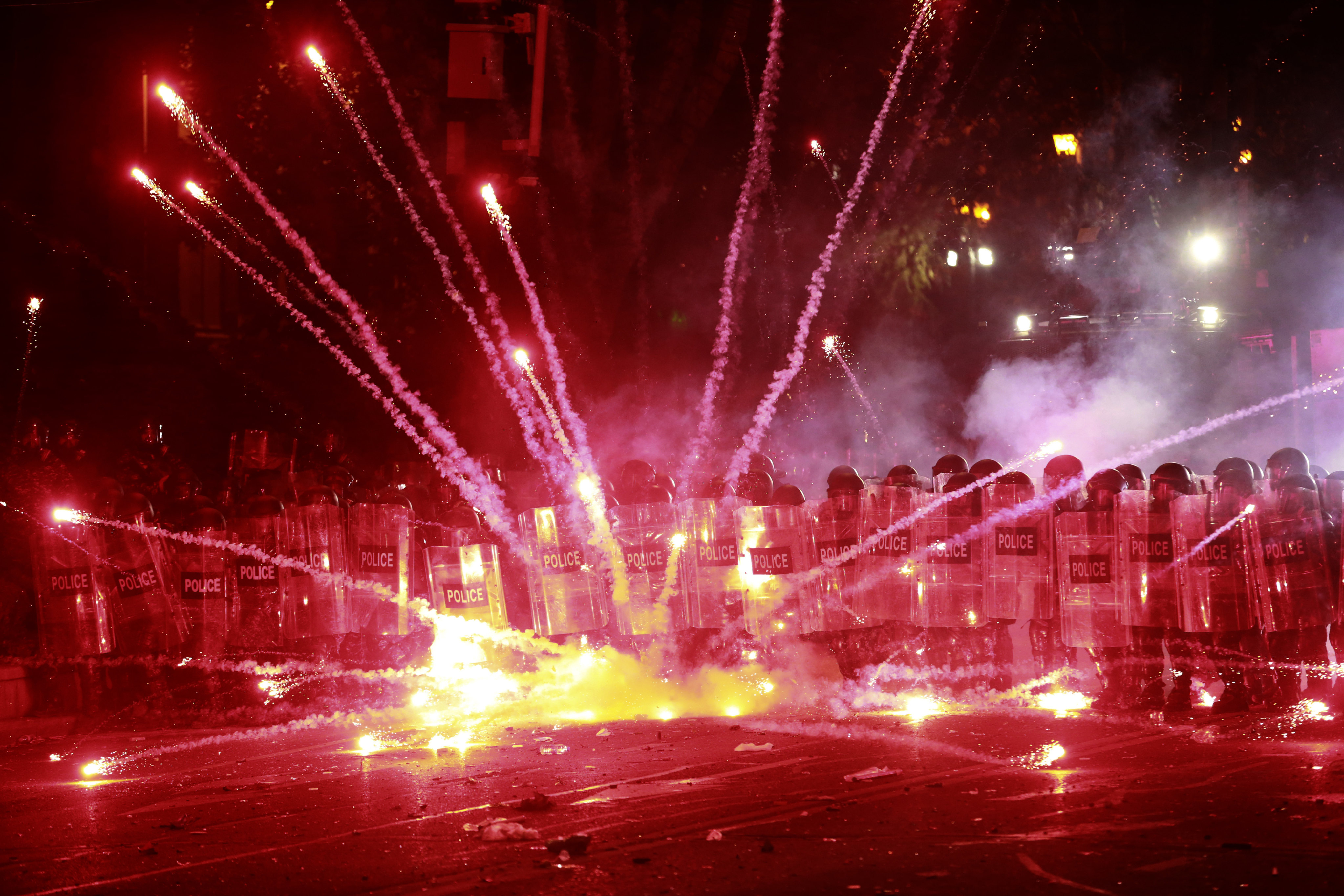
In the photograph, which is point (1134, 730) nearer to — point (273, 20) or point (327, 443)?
point (327, 443)

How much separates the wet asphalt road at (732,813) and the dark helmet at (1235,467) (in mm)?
1770

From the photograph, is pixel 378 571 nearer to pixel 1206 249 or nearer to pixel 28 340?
pixel 28 340

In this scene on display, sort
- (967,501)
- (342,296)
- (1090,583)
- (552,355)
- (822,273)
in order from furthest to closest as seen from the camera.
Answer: (822,273) → (342,296) → (552,355) → (967,501) → (1090,583)

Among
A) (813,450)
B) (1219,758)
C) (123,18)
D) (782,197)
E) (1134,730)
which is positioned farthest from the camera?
(813,450)

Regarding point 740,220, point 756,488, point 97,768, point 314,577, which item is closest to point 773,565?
point 756,488

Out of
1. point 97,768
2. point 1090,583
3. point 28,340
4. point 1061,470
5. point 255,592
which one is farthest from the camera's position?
point 28,340

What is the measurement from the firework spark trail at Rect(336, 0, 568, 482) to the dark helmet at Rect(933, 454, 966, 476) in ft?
19.3

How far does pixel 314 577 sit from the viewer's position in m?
9.85

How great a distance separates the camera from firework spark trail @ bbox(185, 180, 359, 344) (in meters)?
16.7

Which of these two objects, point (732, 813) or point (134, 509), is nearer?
point (732, 813)

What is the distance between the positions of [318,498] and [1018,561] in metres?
5.82

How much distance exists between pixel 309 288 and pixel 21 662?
26.5 feet

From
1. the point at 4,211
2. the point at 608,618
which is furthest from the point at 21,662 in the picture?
the point at 4,211

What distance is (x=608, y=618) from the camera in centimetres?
1024
